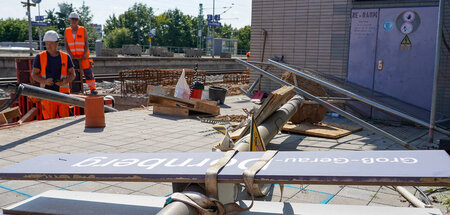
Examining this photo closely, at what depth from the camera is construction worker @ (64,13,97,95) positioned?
36.6 feet

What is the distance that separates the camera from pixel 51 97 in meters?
8.18

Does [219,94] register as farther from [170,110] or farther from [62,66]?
[62,66]

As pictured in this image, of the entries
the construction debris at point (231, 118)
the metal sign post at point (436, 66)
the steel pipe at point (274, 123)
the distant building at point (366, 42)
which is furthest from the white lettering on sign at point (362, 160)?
the distant building at point (366, 42)

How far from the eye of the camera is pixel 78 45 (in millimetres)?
11234

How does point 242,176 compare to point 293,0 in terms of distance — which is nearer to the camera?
point 242,176

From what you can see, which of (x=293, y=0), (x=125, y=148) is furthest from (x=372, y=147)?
(x=293, y=0)

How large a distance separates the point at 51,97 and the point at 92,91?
279 centimetres

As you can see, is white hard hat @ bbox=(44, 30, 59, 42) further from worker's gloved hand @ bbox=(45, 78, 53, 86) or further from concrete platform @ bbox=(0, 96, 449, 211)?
concrete platform @ bbox=(0, 96, 449, 211)

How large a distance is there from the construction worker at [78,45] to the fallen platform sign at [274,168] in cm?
883

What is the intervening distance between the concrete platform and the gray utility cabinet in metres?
1.27

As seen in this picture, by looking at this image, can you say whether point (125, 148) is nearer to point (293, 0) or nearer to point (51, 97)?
point (51, 97)

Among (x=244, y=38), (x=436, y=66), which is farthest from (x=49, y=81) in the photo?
(x=244, y=38)

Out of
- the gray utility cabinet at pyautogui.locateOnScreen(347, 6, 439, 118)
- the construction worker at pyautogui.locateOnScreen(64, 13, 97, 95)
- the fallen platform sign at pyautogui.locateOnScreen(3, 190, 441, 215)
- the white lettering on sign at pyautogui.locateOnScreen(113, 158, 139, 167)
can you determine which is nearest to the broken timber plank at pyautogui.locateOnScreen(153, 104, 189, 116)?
the construction worker at pyautogui.locateOnScreen(64, 13, 97, 95)

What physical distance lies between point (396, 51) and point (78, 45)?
8388mm
